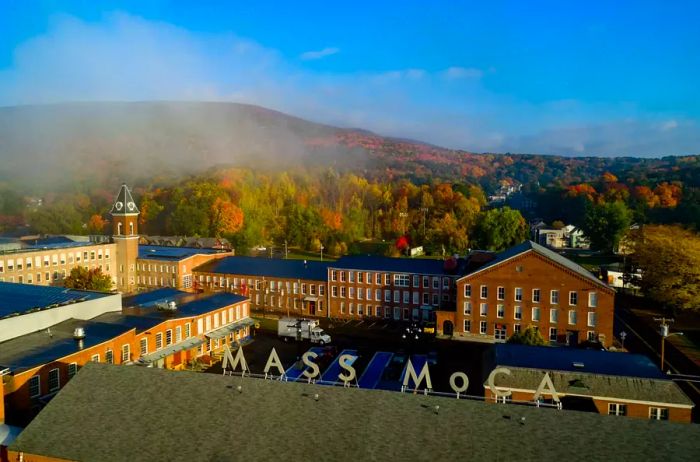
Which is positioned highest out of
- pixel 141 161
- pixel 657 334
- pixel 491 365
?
pixel 141 161

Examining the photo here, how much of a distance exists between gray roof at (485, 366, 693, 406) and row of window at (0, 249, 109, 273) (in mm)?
56669

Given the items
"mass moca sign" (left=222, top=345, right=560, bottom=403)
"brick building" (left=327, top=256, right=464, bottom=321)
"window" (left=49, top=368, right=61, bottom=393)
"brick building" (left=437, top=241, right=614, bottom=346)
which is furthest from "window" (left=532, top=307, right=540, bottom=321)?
"window" (left=49, top=368, right=61, bottom=393)

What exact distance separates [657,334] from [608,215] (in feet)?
203

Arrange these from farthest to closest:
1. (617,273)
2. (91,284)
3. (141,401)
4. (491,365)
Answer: (617,273), (91,284), (491,365), (141,401)

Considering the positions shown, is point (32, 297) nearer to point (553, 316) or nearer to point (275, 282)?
point (275, 282)

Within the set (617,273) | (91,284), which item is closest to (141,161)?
(91,284)

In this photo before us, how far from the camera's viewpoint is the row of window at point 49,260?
61.3m

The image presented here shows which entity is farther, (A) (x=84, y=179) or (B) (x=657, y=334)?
(A) (x=84, y=179)

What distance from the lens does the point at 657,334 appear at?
50.4 meters

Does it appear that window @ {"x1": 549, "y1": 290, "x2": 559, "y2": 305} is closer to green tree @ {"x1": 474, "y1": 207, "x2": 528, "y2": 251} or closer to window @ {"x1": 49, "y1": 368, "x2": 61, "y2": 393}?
window @ {"x1": 49, "y1": 368, "x2": 61, "y2": 393}

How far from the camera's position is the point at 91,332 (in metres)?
32.3

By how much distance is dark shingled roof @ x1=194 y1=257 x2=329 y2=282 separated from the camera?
60500 millimetres

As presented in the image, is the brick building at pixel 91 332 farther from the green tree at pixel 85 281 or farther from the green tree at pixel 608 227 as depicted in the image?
the green tree at pixel 608 227

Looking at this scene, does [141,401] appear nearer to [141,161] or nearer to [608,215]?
[608,215]
